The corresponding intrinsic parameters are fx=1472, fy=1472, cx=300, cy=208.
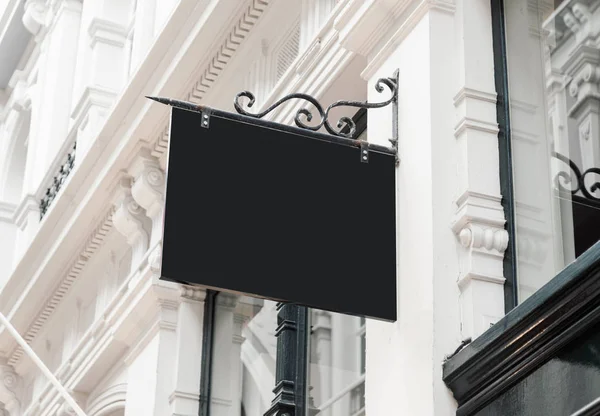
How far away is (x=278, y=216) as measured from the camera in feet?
22.4

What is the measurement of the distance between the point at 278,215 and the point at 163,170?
4.99 m

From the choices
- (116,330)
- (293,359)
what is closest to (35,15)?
(116,330)

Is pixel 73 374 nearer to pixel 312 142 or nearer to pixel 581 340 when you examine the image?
pixel 312 142

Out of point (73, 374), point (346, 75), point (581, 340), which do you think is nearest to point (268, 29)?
point (346, 75)

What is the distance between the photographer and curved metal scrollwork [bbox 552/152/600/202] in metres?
6.36

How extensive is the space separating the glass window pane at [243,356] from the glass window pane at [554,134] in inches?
115

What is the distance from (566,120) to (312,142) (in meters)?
1.22

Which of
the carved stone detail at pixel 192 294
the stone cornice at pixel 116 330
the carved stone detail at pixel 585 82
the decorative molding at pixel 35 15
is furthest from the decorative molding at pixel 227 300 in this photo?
the decorative molding at pixel 35 15

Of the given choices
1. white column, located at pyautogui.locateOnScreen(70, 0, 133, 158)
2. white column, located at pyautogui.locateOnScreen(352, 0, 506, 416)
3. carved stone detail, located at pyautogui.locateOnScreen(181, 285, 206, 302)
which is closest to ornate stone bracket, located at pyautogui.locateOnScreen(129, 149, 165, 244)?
carved stone detail, located at pyautogui.locateOnScreen(181, 285, 206, 302)

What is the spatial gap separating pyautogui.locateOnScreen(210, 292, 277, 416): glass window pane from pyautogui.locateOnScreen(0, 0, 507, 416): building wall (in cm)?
20

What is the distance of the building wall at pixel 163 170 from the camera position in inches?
269

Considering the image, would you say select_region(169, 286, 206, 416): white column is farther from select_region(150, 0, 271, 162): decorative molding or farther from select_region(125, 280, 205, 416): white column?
select_region(150, 0, 271, 162): decorative molding

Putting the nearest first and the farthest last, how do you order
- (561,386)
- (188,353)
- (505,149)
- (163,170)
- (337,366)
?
(561,386) → (505,149) → (337,366) → (188,353) → (163,170)

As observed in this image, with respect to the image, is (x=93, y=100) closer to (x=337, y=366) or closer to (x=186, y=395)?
(x=186, y=395)
